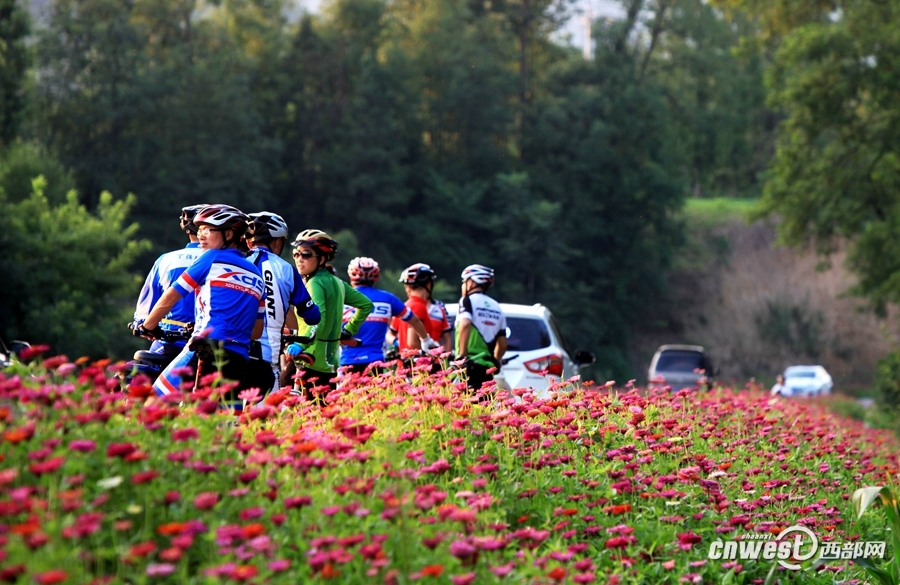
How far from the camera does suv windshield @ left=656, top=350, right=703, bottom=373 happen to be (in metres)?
37.8

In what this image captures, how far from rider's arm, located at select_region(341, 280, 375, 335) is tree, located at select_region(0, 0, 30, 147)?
1212 inches

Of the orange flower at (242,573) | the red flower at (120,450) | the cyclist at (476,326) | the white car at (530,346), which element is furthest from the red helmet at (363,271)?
the orange flower at (242,573)

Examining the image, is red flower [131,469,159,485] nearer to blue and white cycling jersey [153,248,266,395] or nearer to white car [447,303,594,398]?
blue and white cycling jersey [153,248,266,395]

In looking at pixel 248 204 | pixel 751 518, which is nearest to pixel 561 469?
pixel 751 518

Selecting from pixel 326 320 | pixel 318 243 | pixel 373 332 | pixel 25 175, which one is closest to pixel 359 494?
pixel 326 320

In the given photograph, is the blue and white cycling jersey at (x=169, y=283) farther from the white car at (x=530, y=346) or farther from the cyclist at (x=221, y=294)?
the white car at (x=530, y=346)

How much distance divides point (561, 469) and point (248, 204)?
1927 inches

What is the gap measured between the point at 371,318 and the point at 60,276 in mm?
20553

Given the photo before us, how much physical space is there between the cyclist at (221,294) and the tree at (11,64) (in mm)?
32942

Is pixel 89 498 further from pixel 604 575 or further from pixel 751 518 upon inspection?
pixel 751 518

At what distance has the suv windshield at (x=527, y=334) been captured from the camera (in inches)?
640

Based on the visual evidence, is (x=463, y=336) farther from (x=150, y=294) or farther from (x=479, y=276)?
(x=150, y=294)

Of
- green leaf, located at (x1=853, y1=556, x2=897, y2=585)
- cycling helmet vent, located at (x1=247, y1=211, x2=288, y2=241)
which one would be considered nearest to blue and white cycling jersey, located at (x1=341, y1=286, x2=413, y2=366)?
cycling helmet vent, located at (x1=247, y1=211, x2=288, y2=241)

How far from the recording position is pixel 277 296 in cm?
814
